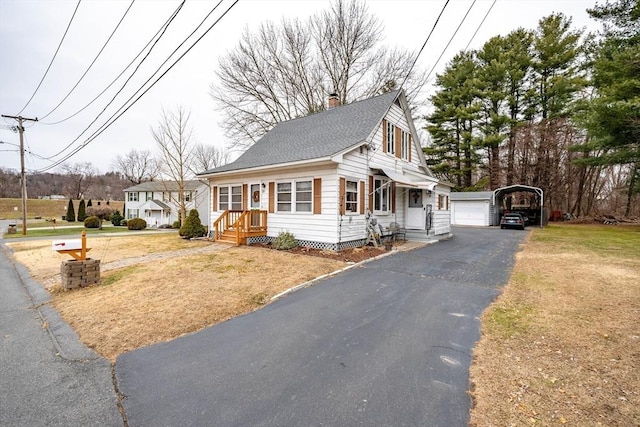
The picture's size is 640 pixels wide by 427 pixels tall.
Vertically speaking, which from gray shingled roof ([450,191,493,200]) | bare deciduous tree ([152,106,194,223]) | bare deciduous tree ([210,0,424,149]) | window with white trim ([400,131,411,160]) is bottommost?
gray shingled roof ([450,191,493,200])

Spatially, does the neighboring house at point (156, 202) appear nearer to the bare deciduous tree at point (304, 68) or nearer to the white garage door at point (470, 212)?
A: the bare deciduous tree at point (304, 68)

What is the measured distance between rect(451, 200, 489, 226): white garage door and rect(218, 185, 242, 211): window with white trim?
20.4 m

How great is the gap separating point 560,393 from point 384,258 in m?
6.47

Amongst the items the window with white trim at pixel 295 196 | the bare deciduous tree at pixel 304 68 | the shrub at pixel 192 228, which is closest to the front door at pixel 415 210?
the window with white trim at pixel 295 196

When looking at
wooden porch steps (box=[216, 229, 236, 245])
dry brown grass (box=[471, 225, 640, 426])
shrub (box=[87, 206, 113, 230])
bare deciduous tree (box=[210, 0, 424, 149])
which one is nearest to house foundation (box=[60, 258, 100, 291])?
wooden porch steps (box=[216, 229, 236, 245])

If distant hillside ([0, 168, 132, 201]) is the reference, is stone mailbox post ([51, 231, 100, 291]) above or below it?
below

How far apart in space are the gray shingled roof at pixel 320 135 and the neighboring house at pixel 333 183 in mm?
60

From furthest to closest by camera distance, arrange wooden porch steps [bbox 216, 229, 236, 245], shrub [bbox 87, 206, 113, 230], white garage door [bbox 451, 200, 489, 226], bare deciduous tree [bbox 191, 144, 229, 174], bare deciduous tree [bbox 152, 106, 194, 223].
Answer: bare deciduous tree [bbox 191, 144, 229, 174] < shrub [bbox 87, 206, 113, 230] < white garage door [bbox 451, 200, 489, 226] < bare deciduous tree [bbox 152, 106, 194, 223] < wooden porch steps [bbox 216, 229, 236, 245]

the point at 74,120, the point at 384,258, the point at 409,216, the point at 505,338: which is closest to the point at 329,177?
the point at 384,258

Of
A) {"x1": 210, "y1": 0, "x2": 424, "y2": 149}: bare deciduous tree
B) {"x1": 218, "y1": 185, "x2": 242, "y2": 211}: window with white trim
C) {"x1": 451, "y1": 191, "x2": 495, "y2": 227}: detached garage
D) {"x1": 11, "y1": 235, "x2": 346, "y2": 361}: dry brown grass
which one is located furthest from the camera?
{"x1": 451, "y1": 191, "x2": 495, "y2": 227}: detached garage

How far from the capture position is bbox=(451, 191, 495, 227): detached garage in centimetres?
2386

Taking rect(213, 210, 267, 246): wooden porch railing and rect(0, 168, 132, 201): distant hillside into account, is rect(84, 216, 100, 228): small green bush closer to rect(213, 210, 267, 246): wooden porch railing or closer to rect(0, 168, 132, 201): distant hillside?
rect(213, 210, 267, 246): wooden porch railing

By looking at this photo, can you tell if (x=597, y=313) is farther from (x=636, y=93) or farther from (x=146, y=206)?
(x=146, y=206)

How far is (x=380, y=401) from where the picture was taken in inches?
102
